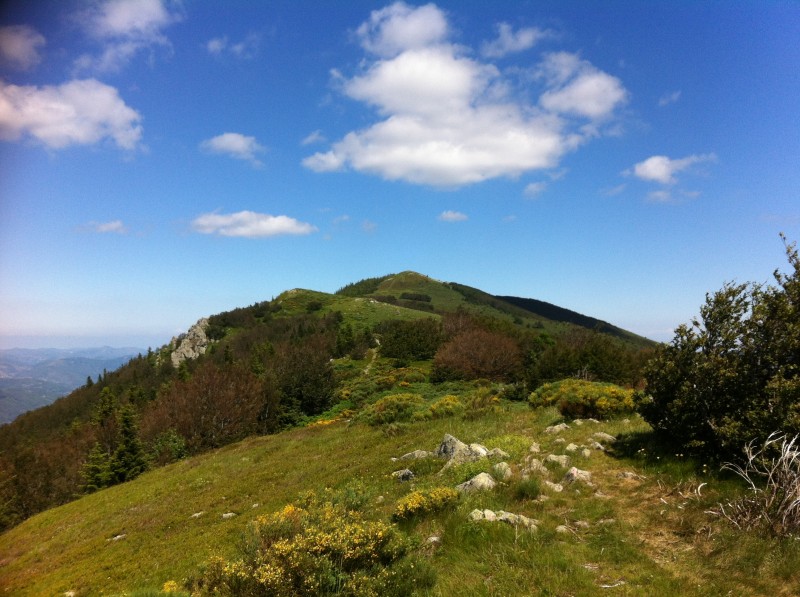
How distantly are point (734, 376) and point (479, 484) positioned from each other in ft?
21.2

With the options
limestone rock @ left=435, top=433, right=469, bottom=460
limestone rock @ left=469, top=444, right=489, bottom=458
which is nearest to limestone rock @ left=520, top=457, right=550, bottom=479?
limestone rock @ left=469, top=444, right=489, bottom=458

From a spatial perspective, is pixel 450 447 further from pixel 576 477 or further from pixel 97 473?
pixel 97 473

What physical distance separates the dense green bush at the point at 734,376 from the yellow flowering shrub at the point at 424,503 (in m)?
5.77

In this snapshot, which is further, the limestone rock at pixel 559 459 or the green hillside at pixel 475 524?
the limestone rock at pixel 559 459

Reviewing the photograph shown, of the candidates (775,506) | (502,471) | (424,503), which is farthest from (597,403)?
(424,503)

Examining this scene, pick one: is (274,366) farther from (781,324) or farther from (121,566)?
(781,324)

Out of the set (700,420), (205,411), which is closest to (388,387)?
(205,411)

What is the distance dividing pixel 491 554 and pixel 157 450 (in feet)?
157

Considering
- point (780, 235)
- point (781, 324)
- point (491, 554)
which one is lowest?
point (491, 554)

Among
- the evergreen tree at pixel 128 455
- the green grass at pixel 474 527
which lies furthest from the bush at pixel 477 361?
the evergreen tree at pixel 128 455

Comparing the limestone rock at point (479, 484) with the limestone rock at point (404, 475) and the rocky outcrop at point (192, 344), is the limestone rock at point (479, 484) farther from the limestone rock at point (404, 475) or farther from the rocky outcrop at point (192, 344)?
the rocky outcrop at point (192, 344)

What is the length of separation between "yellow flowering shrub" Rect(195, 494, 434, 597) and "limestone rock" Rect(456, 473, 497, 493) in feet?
10.8

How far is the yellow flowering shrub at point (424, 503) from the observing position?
953cm

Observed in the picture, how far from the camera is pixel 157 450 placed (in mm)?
44406
